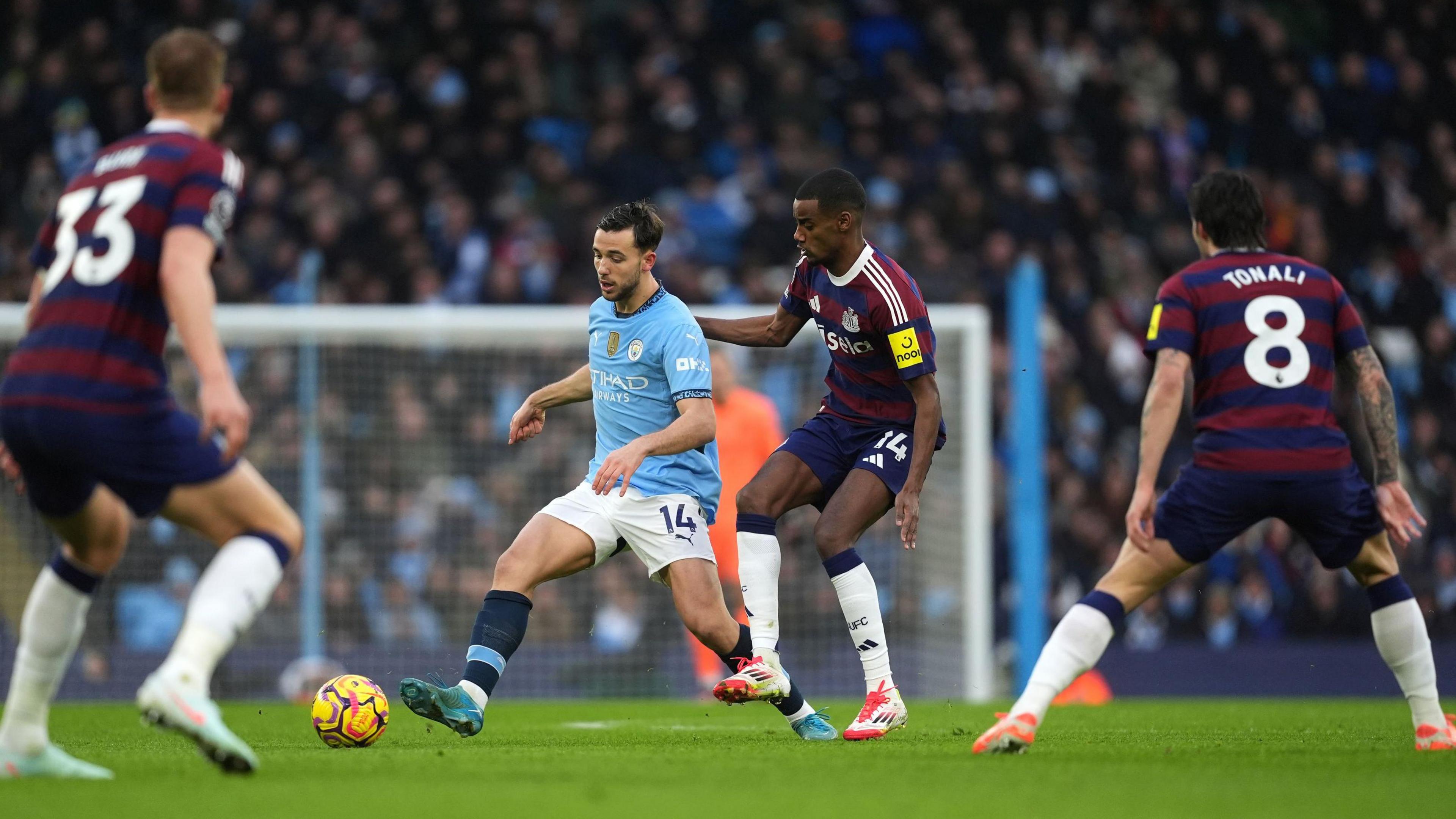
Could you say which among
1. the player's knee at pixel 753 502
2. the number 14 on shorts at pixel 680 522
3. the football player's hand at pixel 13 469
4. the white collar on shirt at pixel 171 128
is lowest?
the number 14 on shorts at pixel 680 522

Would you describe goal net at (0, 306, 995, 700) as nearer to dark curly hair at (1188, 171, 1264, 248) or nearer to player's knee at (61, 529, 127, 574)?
dark curly hair at (1188, 171, 1264, 248)

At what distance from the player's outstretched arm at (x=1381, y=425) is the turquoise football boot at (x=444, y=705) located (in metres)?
3.30

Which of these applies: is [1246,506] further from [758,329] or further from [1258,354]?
[758,329]

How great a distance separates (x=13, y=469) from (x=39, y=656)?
22.0 inches

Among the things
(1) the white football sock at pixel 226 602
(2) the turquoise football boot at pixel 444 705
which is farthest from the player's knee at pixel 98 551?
(2) the turquoise football boot at pixel 444 705

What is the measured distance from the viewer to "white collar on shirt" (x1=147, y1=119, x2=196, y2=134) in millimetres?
4707

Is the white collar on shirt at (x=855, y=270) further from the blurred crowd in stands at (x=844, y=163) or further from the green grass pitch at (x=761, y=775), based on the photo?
the blurred crowd in stands at (x=844, y=163)

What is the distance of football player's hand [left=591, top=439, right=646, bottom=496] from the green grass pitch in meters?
0.96

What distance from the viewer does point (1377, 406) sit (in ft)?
18.6

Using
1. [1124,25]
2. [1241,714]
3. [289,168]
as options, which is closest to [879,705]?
[1241,714]

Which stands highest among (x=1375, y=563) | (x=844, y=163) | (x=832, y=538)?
(x=844, y=163)

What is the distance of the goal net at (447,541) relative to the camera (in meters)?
11.7

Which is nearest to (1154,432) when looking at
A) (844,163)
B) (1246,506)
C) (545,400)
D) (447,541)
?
(1246,506)

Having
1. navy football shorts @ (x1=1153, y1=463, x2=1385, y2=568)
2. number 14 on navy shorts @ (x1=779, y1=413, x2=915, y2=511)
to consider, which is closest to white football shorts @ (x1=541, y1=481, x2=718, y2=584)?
number 14 on navy shorts @ (x1=779, y1=413, x2=915, y2=511)
